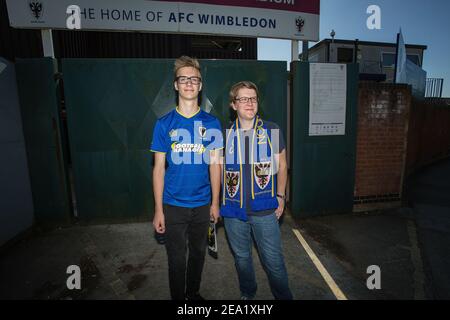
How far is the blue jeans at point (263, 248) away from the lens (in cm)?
233

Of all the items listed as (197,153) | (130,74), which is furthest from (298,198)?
(130,74)

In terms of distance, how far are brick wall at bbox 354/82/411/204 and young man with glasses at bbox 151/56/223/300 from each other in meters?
3.78

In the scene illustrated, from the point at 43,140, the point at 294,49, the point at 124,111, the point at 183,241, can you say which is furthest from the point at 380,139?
the point at 43,140

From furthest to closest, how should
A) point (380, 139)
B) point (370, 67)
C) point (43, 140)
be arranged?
point (370, 67) < point (380, 139) < point (43, 140)

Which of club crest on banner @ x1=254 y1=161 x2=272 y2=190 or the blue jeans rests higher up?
club crest on banner @ x1=254 y1=161 x2=272 y2=190

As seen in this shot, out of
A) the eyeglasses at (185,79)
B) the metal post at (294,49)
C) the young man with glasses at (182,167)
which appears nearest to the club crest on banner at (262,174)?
the young man with glasses at (182,167)

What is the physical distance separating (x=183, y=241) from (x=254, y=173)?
0.94m

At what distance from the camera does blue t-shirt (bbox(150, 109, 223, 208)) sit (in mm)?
2387

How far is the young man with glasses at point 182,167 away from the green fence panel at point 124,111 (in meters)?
2.01

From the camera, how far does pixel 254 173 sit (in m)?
2.39

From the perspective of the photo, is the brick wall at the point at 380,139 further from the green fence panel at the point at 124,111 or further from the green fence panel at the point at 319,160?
the green fence panel at the point at 124,111

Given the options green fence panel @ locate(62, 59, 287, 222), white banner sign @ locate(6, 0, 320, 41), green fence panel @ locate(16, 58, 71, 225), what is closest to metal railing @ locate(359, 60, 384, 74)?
white banner sign @ locate(6, 0, 320, 41)

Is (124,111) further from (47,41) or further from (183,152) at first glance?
(183,152)

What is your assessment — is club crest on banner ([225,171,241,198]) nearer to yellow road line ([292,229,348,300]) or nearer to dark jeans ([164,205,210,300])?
dark jeans ([164,205,210,300])
